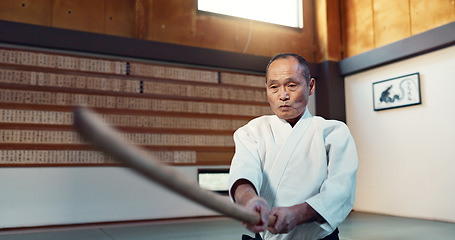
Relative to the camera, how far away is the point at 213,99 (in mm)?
4492

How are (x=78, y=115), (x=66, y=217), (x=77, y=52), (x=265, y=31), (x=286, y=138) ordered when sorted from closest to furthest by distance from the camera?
(x=78, y=115), (x=286, y=138), (x=66, y=217), (x=77, y=52), (x=265, y=31)

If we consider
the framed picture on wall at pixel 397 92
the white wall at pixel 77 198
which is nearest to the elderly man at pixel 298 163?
the white wall at pixel 77 198

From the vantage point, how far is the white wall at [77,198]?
11.5ft

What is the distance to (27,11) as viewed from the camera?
12.4 ft

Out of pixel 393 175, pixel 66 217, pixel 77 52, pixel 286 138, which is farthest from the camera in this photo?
pixel 393 175

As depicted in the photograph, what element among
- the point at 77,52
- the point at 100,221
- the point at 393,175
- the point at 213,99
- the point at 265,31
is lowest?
the point at 100,221

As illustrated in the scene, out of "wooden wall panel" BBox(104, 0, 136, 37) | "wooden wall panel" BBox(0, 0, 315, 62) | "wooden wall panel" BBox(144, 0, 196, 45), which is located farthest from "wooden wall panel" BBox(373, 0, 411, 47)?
"wooden wall panel" BBox(104, 0, 136, 37)

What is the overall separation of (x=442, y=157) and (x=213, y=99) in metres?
2.58

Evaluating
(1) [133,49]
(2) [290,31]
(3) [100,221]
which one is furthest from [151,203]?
(2) [290,31]

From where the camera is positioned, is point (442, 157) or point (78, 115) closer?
point (78, 115)

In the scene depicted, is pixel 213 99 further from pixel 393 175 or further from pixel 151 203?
pixel 393 175

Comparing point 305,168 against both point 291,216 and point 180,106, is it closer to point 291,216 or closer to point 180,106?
point 291,216

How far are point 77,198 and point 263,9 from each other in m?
3.28

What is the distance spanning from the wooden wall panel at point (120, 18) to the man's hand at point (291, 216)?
3.72m
